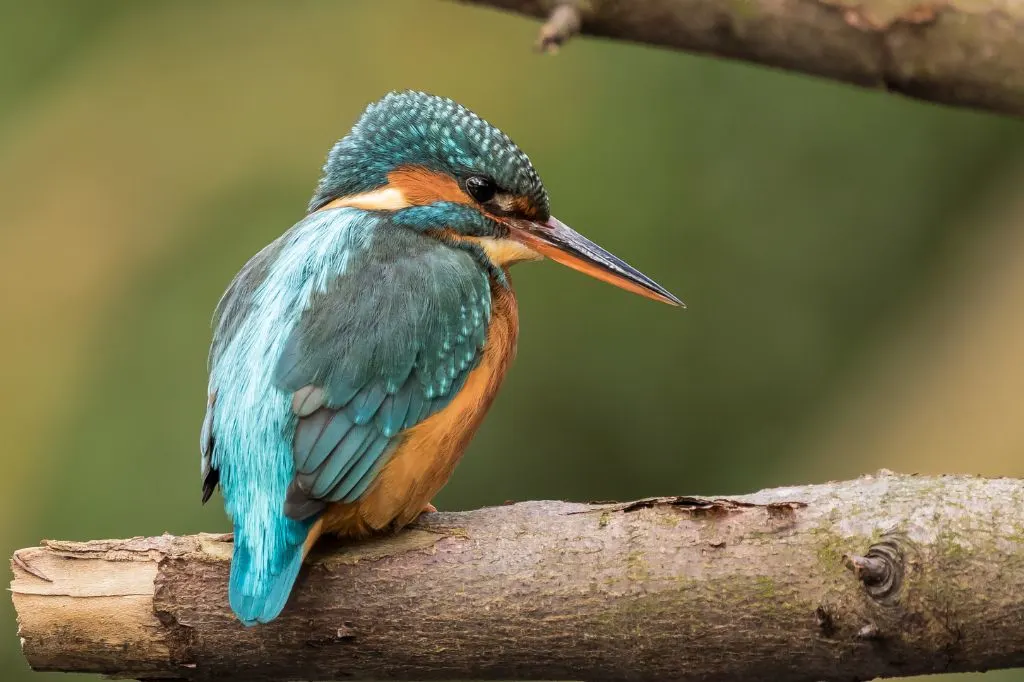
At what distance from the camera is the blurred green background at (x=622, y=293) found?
370 centimetres

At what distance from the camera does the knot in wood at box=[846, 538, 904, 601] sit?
1740 millimetres

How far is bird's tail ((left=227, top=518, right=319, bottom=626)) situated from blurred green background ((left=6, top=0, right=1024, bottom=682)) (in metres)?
1.74

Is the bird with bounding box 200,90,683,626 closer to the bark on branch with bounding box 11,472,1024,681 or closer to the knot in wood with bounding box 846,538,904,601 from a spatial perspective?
the bark on branch with bounding box 11,472,1024,681

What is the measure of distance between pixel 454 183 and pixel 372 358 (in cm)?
50

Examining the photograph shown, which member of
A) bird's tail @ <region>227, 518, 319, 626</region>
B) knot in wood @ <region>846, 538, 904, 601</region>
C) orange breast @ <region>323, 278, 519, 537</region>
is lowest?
bird's tail @ <region>227, 518, 319, 626</region>

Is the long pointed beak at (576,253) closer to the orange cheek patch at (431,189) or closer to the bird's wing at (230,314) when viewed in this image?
the orange cheek patch at (431,189)

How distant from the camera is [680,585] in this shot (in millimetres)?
1852

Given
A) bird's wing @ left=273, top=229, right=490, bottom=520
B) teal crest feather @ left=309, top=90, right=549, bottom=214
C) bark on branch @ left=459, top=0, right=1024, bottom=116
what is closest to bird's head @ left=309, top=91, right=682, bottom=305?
teal crest feather @ left=309, top=90, right=549, bottom=214

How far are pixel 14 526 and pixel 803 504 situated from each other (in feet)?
8.96

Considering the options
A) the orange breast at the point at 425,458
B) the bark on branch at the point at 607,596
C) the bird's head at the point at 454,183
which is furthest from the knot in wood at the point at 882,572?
the bird's head at the point at 454,183

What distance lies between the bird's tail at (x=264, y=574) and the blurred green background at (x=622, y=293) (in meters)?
1.74

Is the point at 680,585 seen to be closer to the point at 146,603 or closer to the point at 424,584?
the point at 424,584

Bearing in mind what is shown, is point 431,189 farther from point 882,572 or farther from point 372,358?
point 882,572

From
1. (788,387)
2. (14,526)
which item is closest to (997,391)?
(788,387)
